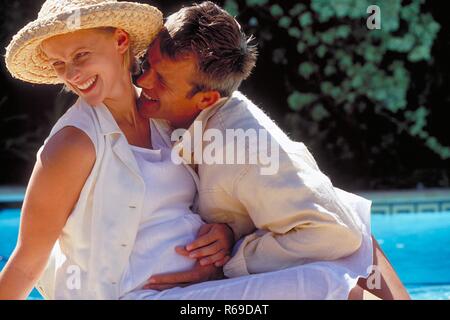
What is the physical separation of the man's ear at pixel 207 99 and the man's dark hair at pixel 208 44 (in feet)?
0.06

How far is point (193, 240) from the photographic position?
110 inches

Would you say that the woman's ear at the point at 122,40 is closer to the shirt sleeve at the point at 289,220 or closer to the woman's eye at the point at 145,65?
the woman's eye at the point at 145,65

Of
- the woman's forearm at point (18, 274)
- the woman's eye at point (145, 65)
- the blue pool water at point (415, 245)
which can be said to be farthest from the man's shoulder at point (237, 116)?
the blue pool water at point (415, 245)

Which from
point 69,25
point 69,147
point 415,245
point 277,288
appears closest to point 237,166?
point 277,288

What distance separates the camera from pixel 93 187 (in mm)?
2631

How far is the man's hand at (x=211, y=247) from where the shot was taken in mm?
2750

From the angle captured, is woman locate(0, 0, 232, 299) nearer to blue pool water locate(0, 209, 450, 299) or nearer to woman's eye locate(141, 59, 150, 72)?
woman's eye locate(141, 59, 150, 72)

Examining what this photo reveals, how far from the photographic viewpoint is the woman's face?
2660 millimetres

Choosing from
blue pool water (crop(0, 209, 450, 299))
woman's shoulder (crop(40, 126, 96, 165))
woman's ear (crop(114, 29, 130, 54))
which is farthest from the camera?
blue pool water (crop(0, 209, 450, 299))

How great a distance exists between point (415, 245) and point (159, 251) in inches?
143

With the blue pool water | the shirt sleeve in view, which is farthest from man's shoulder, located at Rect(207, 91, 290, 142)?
the blue pool water

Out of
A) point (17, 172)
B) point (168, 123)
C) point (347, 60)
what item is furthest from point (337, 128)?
point (168, 123)

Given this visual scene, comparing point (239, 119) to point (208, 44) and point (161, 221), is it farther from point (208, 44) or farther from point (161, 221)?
point (161, 221)
